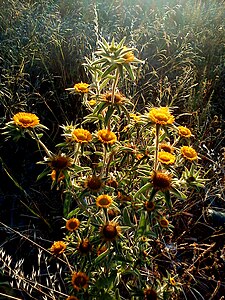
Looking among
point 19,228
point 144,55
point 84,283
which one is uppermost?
point 144,55

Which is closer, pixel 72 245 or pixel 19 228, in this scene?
pixel 72 245

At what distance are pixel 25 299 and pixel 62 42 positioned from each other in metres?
1.70

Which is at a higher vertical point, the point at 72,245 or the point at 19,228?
the point at 72,245

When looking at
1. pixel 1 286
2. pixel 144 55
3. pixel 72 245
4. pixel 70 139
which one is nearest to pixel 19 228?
pixel 1 286

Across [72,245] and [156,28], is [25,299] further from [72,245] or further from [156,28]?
[156,28]

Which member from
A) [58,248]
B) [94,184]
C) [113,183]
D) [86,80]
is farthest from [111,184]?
[86,80]

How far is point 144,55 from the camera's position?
2.87 meters

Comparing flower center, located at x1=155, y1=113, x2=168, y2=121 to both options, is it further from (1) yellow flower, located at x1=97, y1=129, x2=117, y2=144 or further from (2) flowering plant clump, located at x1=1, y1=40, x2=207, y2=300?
(1) yellow flower, located at x1=97, y1=129, x2=117, y2=144

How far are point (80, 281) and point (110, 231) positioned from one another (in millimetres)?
242

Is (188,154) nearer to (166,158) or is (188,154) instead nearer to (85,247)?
(166,158)

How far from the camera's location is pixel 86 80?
2508 millimetres

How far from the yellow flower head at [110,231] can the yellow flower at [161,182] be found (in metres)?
0.18

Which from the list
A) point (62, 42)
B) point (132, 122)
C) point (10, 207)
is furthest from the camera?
point (62, 42)

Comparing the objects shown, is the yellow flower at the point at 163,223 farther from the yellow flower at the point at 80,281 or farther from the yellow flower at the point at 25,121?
the yellow flower at the point at 25,121
